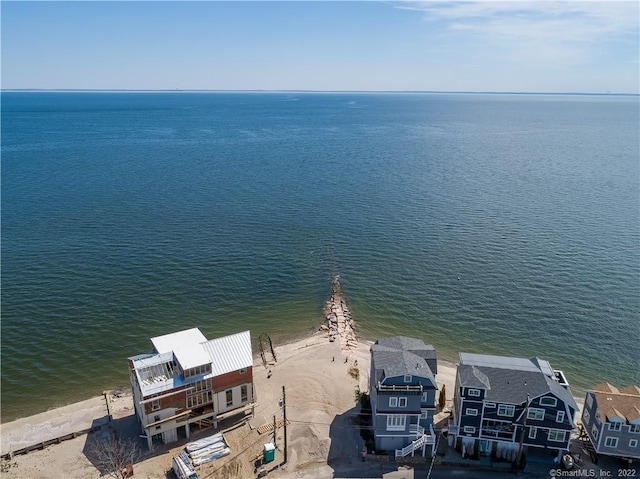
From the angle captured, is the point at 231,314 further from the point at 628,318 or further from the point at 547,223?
the point at 547,223

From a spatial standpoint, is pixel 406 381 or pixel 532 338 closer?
pixel 406 381

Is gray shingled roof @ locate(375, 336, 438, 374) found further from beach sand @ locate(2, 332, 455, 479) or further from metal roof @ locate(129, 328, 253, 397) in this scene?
metal roof @ locate(129, 328, 253, 397)

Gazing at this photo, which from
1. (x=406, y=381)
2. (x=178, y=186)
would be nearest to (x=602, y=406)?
(x=406, y=381)

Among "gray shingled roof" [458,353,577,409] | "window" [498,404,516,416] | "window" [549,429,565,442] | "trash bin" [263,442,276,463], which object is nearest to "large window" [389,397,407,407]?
"gray shingled roof" [458,353,577,409]

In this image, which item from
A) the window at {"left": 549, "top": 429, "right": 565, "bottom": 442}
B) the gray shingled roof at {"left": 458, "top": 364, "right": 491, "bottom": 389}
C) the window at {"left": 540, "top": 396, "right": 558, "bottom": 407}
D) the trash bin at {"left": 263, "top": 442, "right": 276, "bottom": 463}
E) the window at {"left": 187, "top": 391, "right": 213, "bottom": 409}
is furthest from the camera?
the window at {"left": 187, "top": 391, "right": 213, "bottom": 409}

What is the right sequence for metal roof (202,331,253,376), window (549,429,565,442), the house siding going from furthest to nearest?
1. metal roof (202,331,253,376)
2. window (549,429,565,442)
3. the house siding

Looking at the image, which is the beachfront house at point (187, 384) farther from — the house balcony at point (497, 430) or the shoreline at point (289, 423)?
the house balcony at point (497, 430)

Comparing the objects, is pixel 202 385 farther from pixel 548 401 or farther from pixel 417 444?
pixel 548 401

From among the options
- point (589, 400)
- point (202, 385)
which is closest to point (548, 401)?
point (589, 400)
